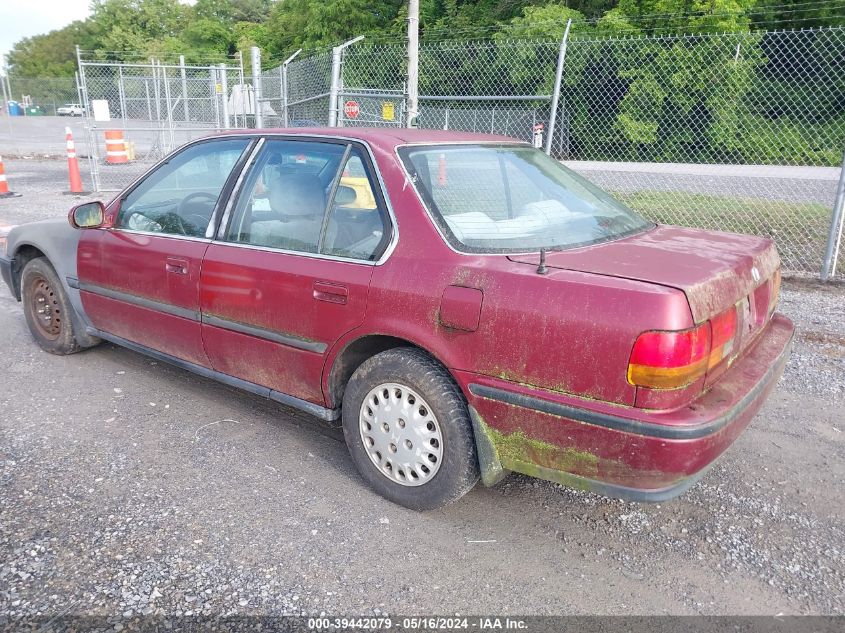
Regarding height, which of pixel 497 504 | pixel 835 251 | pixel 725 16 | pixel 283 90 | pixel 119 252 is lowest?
pixel 497 504

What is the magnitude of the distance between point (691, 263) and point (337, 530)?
1.87 metres

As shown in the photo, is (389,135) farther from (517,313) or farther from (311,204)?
(517,313)

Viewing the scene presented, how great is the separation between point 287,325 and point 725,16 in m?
23.0

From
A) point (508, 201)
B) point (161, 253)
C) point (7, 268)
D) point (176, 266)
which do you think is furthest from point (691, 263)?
point (7, 268)

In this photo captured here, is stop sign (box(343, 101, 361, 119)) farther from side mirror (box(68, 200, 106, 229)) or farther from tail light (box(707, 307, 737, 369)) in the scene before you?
tail light (box(707, 307, 737, 369))

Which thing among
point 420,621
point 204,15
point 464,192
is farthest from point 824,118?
point 204,15

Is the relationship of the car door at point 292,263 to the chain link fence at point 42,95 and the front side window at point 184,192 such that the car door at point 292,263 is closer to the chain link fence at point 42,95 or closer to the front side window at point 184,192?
the front side window at point 184,192

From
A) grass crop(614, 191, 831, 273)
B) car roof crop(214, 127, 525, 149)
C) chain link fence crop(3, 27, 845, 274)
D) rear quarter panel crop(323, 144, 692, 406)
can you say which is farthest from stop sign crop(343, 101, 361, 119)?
rear quarter panel crop(323, 144, 692, 406)

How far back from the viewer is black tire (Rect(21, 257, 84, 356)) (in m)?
4.89

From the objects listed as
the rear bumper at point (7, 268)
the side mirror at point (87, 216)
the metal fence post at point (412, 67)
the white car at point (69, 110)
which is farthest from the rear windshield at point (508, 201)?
the white car at point (69, 110)

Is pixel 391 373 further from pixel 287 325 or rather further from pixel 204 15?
pixel 204 15

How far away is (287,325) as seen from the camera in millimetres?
3422

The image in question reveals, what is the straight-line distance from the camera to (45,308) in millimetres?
5047

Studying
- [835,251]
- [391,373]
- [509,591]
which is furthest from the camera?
[835,251]
